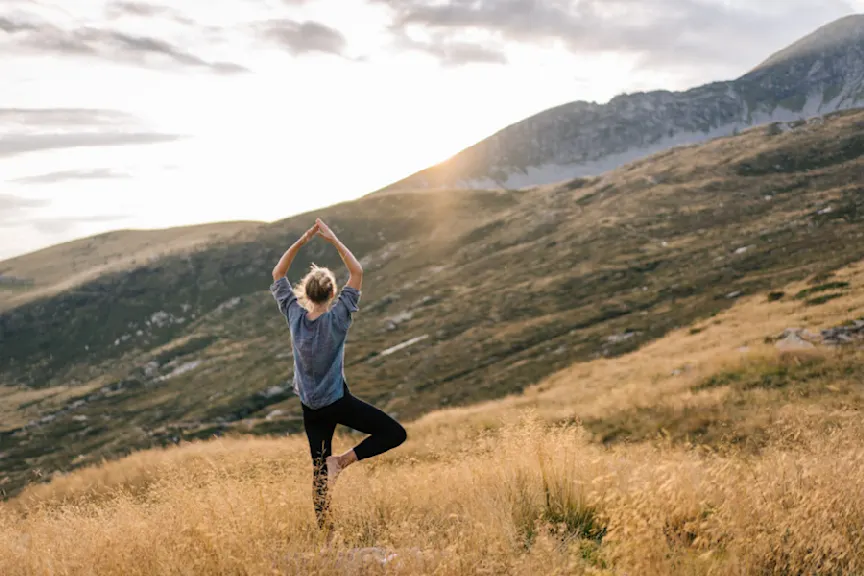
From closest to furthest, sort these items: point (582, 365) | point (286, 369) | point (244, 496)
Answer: point (244, 496) < point (582, 365) < point (286, 369)

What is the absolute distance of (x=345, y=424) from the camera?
5.51 m

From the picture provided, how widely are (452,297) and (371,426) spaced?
73.9m

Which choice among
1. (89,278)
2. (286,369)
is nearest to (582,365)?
(286,369)

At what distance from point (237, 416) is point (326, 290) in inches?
2292

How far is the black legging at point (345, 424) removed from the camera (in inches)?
213

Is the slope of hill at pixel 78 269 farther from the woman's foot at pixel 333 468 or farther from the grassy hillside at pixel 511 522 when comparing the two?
the woman's foot at pixel 333 468

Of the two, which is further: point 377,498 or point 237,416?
point 237,416

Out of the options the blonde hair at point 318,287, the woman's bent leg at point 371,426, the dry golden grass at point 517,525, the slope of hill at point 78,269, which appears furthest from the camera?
the slope of hill at point 78,269

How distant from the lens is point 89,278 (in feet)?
490

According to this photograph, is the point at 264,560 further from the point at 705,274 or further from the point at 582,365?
the point at 705,274

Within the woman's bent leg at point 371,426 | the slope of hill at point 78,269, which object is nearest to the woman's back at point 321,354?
the woman's bent leg at point 371,426

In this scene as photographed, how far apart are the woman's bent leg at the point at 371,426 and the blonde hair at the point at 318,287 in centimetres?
99

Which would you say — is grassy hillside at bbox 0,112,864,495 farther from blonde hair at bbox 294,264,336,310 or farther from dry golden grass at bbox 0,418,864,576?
blonde hair at bbox 294,264,336,310

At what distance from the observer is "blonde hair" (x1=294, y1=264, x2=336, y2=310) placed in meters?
5.39
